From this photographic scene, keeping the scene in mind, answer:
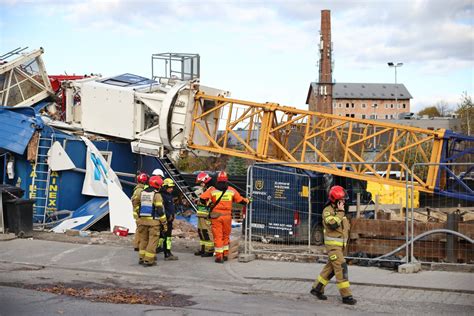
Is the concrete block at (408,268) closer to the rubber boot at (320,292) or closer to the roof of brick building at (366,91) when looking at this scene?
the rubber boot at (320,292)

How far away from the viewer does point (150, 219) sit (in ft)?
41.1

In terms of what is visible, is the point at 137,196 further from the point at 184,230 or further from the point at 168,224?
the point at 184,230

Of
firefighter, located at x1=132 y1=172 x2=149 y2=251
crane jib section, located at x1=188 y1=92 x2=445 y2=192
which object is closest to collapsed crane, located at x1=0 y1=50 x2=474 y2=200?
A: crane jib section, located at x1=188 y1=92 x2=445 y2=192

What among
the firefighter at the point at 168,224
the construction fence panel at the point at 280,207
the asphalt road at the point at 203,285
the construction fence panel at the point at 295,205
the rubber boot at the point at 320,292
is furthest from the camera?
the construction fence panel at the point at 280,207

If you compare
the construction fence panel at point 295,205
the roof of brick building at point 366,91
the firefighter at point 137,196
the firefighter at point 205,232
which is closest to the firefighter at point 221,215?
the firefighter at point 205,232

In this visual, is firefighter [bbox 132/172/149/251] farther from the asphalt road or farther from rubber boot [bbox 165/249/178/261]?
rubber boot [bbox 165/249/178/261]

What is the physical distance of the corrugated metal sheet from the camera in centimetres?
1794

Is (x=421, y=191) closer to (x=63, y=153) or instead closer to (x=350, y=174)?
(x=350, y=174)

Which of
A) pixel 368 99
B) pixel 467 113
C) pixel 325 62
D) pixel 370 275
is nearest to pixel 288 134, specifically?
pixel 370 275

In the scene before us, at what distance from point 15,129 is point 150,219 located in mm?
7302

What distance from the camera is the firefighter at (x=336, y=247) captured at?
9.43 metres

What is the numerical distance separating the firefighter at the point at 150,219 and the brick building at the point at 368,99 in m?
112

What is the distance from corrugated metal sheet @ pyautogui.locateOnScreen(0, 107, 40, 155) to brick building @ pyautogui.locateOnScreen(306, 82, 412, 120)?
10744cm

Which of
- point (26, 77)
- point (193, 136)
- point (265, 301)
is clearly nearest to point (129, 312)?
point (265, 301)
